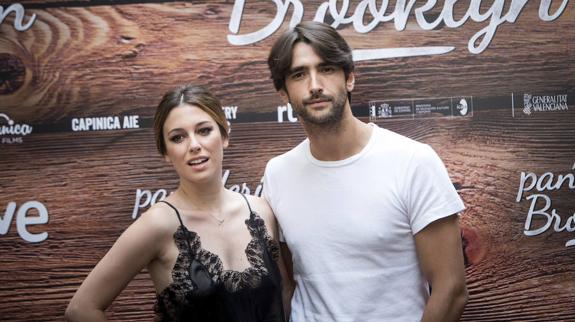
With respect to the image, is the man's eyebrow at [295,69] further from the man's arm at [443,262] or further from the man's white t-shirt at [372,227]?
the man's arm at [443,262]

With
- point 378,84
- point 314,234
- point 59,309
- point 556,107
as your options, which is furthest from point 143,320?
point 556,107

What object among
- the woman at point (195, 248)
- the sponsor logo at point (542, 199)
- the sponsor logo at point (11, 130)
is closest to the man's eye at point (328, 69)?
the woman at point (195, 248)

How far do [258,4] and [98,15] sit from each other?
2.24 ft

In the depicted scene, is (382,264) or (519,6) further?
(519,6)

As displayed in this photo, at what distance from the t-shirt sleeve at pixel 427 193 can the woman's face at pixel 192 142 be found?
622mm

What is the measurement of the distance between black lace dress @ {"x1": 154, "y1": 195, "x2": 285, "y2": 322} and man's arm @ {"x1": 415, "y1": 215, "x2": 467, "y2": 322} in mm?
490

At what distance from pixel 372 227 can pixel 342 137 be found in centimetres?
30

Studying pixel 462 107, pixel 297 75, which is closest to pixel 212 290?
pixel 297 75

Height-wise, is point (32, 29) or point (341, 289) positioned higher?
point (32, 29)

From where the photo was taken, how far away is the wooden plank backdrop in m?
3.04

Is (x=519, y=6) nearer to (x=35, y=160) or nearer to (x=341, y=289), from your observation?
(x=341, y=289)

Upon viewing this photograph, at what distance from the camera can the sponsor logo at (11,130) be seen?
10.0 feet

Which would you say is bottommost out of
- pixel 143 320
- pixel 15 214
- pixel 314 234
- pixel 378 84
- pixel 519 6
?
pixel 143 320

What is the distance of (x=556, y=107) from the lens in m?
3.05
